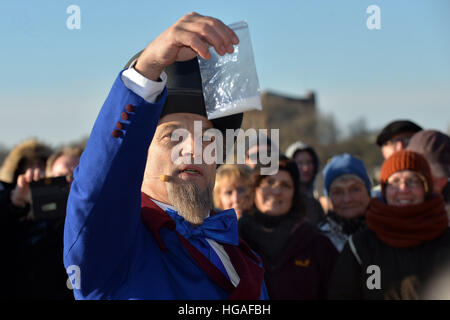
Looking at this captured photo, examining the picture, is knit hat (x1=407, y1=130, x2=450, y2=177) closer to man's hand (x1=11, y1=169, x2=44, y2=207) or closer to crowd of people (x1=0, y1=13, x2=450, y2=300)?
crowd of people (x1=0, y1=13, x2=450, y2=300)

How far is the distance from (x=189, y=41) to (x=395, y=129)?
4.38 meters

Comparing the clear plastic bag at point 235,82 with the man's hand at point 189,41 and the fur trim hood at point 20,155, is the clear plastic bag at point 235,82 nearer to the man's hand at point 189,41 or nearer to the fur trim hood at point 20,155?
the man's hand at point 189,41

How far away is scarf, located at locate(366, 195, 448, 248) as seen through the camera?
3.61 m

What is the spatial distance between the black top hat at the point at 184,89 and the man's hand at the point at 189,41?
730 mm

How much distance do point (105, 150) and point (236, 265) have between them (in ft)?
2.81

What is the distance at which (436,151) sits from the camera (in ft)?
15.0

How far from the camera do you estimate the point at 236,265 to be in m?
2.12

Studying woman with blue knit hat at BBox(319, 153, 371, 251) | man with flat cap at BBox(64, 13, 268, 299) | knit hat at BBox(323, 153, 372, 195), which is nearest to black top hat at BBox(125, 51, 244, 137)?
man with flat cap at BBox(64, 13, 268, 299)

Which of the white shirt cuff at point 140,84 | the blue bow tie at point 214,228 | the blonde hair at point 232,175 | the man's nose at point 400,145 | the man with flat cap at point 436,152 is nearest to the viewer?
the white shirt cuff at point 140,84

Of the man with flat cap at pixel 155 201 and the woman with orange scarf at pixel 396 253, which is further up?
the man with flat cap at pixel 155 201

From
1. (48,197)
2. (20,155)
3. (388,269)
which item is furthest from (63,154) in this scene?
(388,269)

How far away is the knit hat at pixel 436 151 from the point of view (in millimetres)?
4570

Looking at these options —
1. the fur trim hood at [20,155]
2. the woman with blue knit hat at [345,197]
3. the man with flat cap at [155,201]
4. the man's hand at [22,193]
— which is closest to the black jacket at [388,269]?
the woman with blue knit hat at [345,197]

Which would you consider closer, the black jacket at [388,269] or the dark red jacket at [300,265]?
the black jacket at [388,269]
